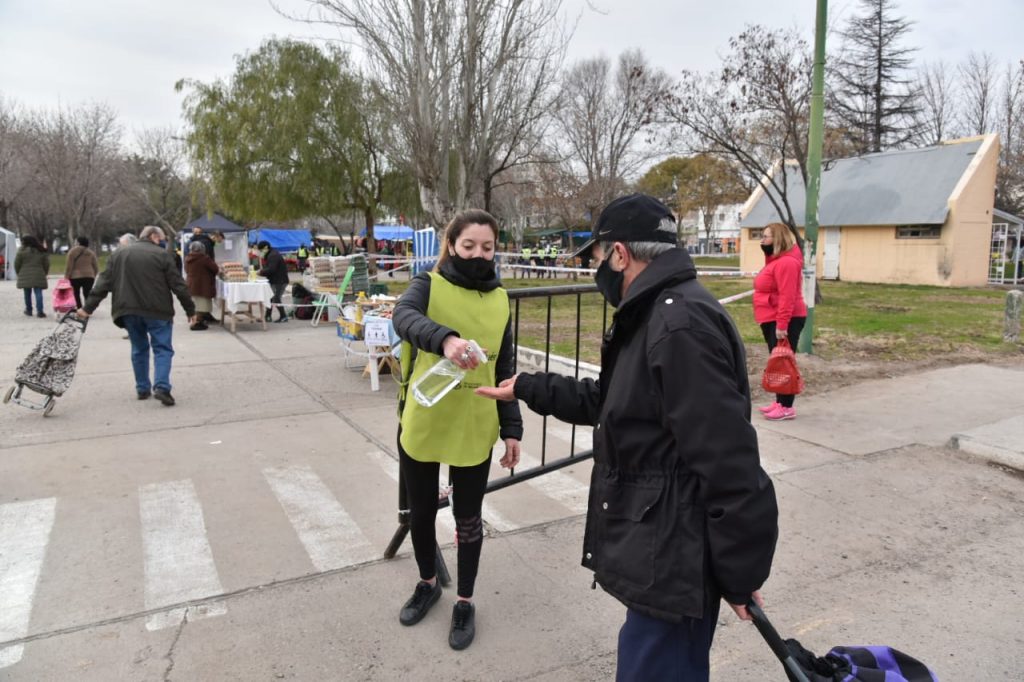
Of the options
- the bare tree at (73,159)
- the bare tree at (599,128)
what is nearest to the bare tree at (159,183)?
the bare tree at (73,159)

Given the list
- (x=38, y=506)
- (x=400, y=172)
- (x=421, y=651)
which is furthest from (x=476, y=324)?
(x=400, y=172)

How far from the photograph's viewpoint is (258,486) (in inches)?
197

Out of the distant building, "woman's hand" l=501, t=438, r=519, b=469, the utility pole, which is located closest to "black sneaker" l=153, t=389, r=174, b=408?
"woman's hand" l=501, t=438, r=519, b=469

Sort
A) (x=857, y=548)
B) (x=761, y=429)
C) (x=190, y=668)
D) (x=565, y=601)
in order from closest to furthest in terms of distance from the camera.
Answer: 1. (x=190, y=668)
2. (x=565, y=601)
3. (x=857, y=548)
4. (x=761, y=429)

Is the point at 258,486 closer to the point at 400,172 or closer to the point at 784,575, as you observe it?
the point at 784,575

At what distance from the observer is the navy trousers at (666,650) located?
189cm

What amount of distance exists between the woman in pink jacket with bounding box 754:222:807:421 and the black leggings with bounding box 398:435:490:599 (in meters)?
4.43

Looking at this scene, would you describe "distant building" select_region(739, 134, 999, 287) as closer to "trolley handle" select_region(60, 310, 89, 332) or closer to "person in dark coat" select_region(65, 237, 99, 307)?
"person in dark coat" select_region(65, 237, 99, 307)

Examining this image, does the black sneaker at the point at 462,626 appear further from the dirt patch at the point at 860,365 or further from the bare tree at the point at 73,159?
the bare tree at the point at 73,159

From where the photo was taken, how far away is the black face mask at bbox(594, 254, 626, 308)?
2.09 m

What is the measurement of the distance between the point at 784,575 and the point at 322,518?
9.08 feet

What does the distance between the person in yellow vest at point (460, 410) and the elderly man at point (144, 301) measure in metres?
5.25

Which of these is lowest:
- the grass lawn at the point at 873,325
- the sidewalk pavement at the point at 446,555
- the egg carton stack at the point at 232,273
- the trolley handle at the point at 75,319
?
the sidewalk pavement at the point at 446,555

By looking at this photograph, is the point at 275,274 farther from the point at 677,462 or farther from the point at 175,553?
the point at 677,462
